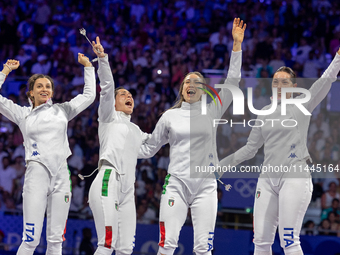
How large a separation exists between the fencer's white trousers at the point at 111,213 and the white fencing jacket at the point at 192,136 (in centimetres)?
54

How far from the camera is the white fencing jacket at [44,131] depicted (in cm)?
450

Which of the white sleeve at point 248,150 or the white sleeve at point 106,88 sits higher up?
the white sleeve at point 106,88

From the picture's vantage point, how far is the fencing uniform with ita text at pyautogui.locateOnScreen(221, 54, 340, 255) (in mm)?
4094

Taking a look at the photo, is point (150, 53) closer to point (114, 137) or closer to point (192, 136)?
point (114, 137)

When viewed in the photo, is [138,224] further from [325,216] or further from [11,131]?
[11,131]

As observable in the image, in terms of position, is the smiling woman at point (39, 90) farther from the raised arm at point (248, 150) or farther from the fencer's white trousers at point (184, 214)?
the raised arm at point (248, 150)

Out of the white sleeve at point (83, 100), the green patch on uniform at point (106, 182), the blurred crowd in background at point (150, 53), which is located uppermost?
the blurred crowd in background at point (150, 53)

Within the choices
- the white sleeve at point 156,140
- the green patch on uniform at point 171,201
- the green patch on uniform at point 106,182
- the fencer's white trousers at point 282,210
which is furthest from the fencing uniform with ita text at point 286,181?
the green patch on uniform at point 106,182

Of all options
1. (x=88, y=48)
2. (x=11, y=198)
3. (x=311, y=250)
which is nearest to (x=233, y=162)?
(x=311, y=250)

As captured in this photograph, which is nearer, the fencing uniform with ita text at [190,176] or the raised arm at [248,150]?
the fencing uniform with ita text at [190,176]

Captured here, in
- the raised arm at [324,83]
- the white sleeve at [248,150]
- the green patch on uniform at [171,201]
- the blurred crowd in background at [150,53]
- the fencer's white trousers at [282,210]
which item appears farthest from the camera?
the blurred crowd in background at [150,53]

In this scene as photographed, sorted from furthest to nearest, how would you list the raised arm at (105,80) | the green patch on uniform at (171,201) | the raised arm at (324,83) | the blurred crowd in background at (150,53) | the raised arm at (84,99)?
the blurred crowd in background at (150,53) → the raised arm at (84,99) → the raised arm at (105,80) → the raised arm at (324,83) → the green patch on uniform at (171,201)

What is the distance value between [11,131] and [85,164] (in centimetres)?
191

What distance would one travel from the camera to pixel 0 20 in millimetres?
11516
